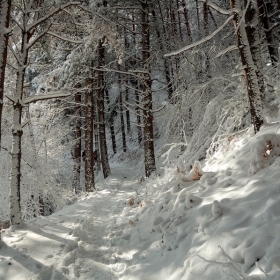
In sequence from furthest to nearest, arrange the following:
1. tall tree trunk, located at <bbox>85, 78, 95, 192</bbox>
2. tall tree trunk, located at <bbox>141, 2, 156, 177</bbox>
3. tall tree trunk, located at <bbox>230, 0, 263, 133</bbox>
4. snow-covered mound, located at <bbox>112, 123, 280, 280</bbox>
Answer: tall tree trunk, located at <bbox>85, 78, 95, 192</bbox>, tall tree trunk, located at <bbox>141, 2, 156, 177</bbox>, tall tree trunk, located at <bbox>230, 0, 263, 133</bbox>, snow-covered mound, located at <bbox>112, 123, 280, 280</bbox>

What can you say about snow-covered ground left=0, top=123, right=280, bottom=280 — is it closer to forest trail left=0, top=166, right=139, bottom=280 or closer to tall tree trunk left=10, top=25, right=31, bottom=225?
forest trail left=0, top=166, right=139, bottom=280

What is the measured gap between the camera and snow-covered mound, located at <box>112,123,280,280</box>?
2209 millimetres

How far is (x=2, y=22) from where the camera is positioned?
4.10 meters

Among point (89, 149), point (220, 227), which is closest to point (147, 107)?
point (89, 149)

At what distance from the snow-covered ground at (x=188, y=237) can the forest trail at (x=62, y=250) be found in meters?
0.01

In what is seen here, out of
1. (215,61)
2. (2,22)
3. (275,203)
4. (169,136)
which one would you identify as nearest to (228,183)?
(275,203)

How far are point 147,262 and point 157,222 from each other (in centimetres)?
97

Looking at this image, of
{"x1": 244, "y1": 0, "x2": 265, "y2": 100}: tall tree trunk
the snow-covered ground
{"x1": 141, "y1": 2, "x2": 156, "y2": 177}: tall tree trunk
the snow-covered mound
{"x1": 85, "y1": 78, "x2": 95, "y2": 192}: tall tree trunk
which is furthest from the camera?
{"x1": 85, "y1": 78, "x2": 95, "y2": 192}: tall tree trunk

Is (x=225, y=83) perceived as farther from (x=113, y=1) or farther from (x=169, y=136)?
(x=113, y=1)

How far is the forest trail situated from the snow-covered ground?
14 mm

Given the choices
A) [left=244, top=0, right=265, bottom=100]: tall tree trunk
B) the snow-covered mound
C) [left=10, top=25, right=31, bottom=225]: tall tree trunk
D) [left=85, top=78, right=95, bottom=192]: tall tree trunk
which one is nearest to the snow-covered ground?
the snow-covered mound

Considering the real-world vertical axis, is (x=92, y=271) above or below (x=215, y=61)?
below

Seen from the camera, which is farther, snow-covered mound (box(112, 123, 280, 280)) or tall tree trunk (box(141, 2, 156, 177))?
tall tree trunk (box(141, 2, 156, 177))

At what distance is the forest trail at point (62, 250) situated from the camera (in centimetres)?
338
